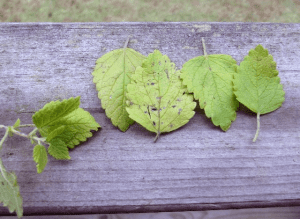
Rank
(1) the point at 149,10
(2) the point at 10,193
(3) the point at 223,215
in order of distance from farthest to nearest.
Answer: (1) the point at 149,10, (3) the point at 223,215, (2) the point at 10,193

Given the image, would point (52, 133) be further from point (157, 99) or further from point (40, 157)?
point (157, 99)

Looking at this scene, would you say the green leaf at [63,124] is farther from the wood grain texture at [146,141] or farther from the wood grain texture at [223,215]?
the wood grain texture at [223,215]

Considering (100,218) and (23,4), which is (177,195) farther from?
(23,4)

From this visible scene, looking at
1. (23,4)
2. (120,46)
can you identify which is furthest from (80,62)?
(23,4)

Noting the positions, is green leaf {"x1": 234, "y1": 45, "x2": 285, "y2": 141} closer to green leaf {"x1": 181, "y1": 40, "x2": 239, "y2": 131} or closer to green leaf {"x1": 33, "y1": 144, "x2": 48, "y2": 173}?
green leaf {"x1": 181, "y1": 40, "x2": 239, "y2": 131}

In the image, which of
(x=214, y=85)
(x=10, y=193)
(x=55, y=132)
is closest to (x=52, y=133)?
(x=55, y=132)

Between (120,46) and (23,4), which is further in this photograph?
(23,4)

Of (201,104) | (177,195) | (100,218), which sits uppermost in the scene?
(201,104)
